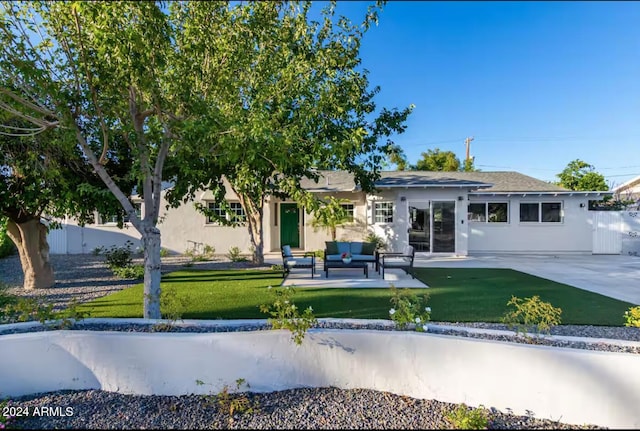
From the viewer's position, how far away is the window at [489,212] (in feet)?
51.1

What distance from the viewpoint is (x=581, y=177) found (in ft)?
86.5

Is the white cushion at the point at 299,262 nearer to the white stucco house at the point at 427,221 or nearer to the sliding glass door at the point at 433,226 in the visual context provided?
the white stucco house at the point at 427,221

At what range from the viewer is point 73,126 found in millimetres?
4062

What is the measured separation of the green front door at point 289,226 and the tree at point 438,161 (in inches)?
821

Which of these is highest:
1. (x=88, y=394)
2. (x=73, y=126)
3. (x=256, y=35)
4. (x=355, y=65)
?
(x=355, y=65)

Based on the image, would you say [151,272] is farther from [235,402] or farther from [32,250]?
[32,250]

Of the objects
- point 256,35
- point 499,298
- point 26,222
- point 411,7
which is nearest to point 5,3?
point 256,35

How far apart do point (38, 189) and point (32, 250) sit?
8.37 ft

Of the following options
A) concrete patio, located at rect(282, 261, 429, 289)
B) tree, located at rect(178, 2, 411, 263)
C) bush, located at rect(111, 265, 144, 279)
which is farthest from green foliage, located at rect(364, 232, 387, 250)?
bush, located at rect(111, 265, 144, 279)

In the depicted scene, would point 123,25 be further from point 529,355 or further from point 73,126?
point 529,355

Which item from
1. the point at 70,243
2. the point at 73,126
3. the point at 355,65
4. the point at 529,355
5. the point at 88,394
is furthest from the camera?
the point at 70,243

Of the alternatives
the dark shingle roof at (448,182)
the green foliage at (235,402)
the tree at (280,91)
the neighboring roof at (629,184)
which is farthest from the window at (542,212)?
the green foliage at (235,402)

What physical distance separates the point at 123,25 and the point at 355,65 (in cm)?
683

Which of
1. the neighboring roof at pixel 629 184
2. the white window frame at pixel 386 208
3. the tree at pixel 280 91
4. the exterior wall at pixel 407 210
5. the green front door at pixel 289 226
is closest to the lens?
the tree at pixel 280 91
